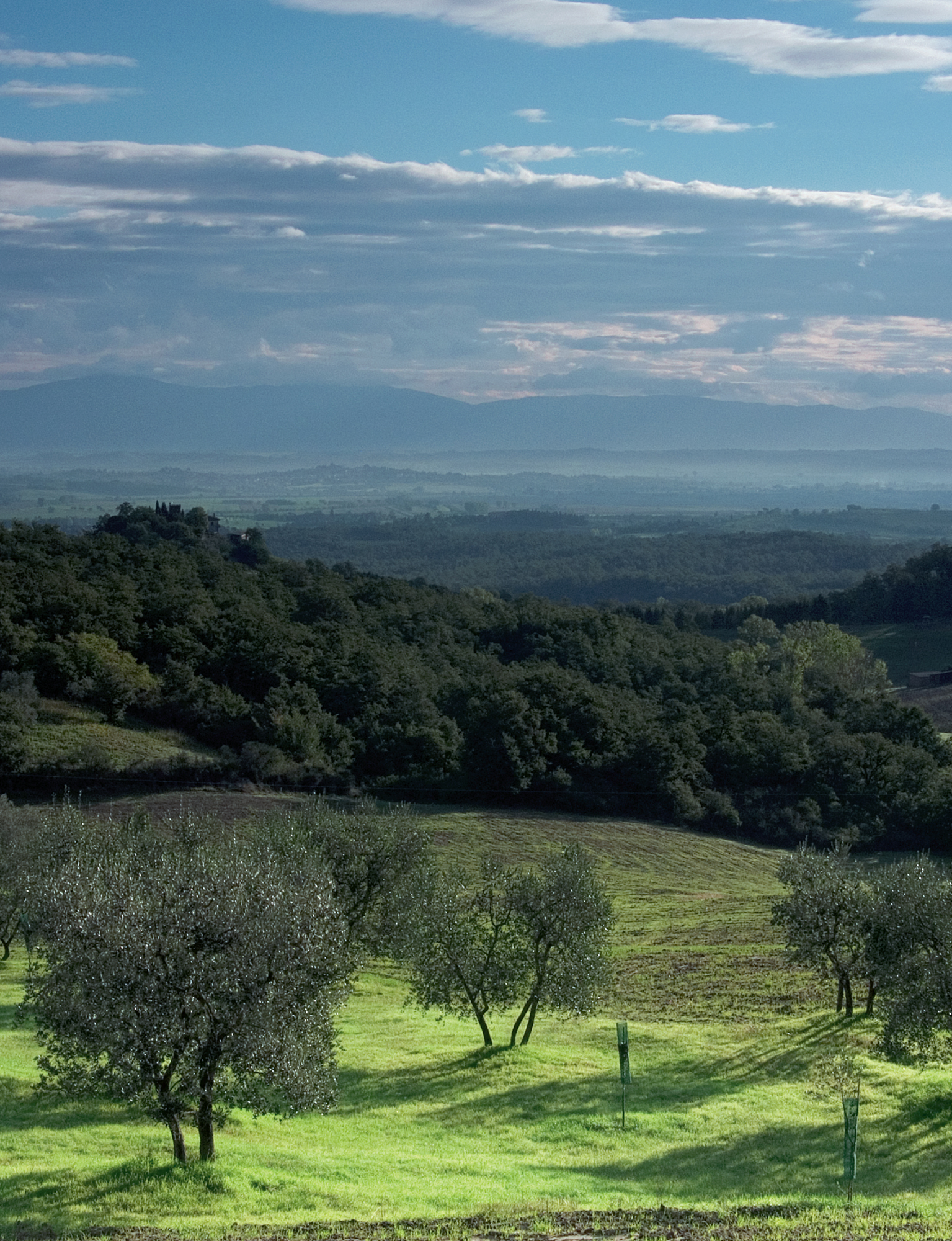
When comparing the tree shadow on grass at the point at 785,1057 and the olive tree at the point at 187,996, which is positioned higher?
the olive tree at the point at 187,996

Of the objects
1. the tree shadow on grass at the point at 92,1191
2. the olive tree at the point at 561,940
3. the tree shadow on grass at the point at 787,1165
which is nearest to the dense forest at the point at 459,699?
the olive tree at the point at 561,940

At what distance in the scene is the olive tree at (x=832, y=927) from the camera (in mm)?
31297

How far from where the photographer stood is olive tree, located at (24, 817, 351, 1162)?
744 inches

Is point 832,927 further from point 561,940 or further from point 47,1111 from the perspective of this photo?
point 47,1111

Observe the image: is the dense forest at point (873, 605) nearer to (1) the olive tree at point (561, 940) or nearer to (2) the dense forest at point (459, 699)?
(2) the dense forest at point (459, 699)

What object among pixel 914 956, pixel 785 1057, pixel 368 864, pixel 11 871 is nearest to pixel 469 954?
pixel 785 1057

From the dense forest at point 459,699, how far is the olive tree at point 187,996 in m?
47.1

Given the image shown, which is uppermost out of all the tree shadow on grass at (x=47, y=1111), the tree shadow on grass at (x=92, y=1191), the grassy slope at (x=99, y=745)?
the grassy slope at (x=99, y=745)

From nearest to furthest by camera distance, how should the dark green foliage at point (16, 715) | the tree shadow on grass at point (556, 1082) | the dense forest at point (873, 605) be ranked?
1. the tree shadow on grass at point (556, 1082)
2. the dark green foliage at point (16, 715)
3. the dense forest at point (873, 605)

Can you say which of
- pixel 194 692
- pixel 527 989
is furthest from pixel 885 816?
pixel 527 989

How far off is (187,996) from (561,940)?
12631 millimetres

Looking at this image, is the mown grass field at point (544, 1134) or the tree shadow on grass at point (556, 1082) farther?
the tree shadow on grass at point (556, 1082)

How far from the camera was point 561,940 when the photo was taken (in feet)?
98.4

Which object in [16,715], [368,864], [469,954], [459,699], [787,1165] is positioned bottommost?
[787,1165]
